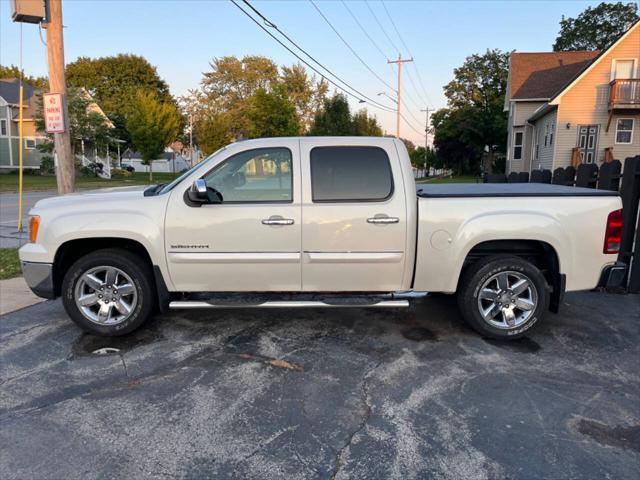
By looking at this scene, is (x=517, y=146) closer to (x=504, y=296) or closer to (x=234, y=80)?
(x=504, y=296)

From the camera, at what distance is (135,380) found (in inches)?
147

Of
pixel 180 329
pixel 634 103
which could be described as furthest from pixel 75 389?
pixel 634 103

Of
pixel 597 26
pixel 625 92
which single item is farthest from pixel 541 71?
pixel 597 26

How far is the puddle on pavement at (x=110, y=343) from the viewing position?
4297 mm

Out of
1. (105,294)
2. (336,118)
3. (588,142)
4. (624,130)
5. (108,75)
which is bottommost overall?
(105,294)

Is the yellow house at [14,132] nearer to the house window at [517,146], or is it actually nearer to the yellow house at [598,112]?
the house window at [517,146]

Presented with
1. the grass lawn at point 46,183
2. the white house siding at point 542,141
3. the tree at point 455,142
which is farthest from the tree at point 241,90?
the white house siding at point 542,141

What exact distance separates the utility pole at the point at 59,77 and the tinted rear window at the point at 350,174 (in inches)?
220

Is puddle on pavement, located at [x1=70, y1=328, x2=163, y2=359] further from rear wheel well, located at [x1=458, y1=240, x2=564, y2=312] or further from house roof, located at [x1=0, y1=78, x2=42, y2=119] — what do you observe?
house roof, located at [x1=0, y1=78, x2=42, y2=119]

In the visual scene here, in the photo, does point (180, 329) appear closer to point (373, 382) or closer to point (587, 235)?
point (373, 382)

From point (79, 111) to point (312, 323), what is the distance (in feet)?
118

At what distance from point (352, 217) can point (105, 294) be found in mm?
2550

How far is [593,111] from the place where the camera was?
25.0 m

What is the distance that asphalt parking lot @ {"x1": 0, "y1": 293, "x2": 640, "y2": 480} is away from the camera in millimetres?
2723
